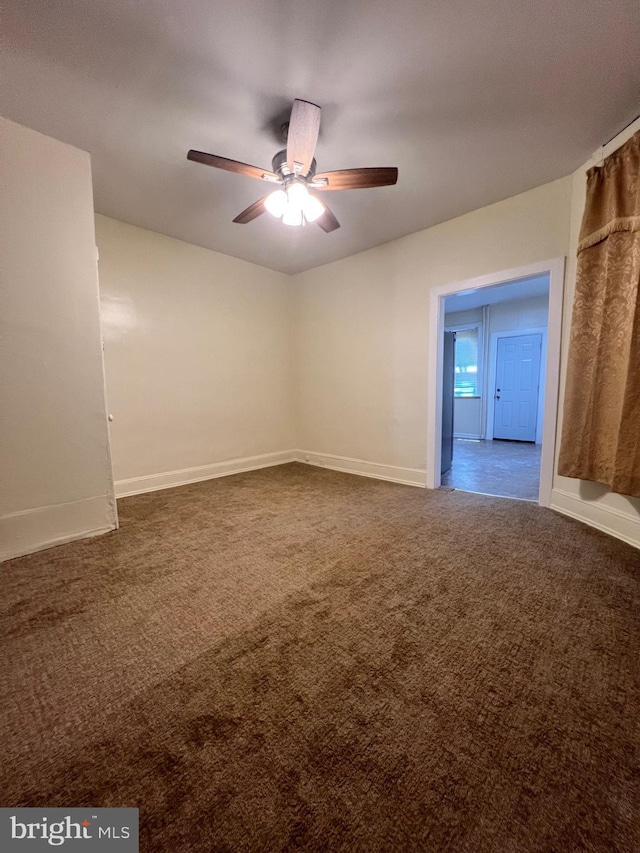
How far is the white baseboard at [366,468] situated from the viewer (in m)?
3.57

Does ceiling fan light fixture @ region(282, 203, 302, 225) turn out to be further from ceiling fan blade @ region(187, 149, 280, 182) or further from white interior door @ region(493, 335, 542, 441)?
white interior door @ region(493, 335, 542, 441)

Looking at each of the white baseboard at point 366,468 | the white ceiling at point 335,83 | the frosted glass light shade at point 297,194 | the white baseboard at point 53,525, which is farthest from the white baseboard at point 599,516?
the white baseboard at point 53,525

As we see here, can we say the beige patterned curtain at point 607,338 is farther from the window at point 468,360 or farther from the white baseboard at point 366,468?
the window at point 468,360

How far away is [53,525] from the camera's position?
2195mm

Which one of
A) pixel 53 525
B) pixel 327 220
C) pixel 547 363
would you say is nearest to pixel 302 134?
pixel 327 220

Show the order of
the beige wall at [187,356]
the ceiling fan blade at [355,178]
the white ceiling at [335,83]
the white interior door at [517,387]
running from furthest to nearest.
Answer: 1. the white interior door at [517,387]
2. the beige wall at [187,356]
3. the ceiling fan blade at [355,178]
4. the white ceiling at [335,83]

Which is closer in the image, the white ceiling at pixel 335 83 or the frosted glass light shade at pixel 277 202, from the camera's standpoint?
the white ceiling at pixel 335 83

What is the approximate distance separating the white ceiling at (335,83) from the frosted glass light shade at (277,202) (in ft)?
1.05

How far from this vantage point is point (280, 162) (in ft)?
6.88

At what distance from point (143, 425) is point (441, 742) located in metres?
3.48

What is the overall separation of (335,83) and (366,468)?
336 cm

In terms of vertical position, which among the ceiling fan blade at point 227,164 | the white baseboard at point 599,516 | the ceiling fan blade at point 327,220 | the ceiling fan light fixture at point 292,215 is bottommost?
the white baseboard at point 599,516

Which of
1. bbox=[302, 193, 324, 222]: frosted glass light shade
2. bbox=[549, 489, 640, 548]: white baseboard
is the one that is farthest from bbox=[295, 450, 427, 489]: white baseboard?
bbox=[302, 193, 324, 222]: frosted glass light shade

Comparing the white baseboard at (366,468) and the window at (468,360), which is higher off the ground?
the window at (468,360)
